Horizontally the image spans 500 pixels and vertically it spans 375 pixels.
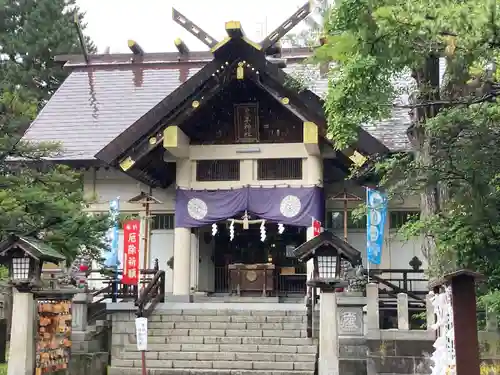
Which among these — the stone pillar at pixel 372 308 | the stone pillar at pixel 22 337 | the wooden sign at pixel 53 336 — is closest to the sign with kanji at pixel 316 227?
the stone pillar at pixel 372 308

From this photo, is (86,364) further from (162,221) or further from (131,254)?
(162,221)

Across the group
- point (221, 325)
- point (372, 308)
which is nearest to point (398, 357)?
point (372, 308)

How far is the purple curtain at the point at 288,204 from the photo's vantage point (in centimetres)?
1655

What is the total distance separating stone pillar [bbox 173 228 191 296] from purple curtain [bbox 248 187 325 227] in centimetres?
199

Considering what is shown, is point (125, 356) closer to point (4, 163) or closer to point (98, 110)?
point (4, 163)

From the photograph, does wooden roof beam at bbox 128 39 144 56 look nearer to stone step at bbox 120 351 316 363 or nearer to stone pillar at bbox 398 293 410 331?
stone step at bbox 120 351 316 363

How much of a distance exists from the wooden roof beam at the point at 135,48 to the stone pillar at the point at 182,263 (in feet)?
38.1

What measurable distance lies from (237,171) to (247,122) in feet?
4.68

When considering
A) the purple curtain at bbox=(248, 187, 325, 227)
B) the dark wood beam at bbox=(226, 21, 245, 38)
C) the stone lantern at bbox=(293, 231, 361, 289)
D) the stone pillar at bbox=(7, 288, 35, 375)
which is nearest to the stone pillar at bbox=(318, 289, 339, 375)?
the stone lantern at bbox=(293, 231, 361, 289)

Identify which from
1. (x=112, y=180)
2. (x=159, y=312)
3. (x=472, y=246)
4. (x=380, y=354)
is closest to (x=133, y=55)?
(x=112, y=180)

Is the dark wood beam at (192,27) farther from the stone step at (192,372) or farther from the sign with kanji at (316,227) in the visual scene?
the stone step at (192,372)

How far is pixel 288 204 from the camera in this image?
16766 millimetres

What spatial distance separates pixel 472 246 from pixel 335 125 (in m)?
2.48

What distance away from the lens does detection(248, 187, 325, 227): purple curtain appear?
16547 mm
